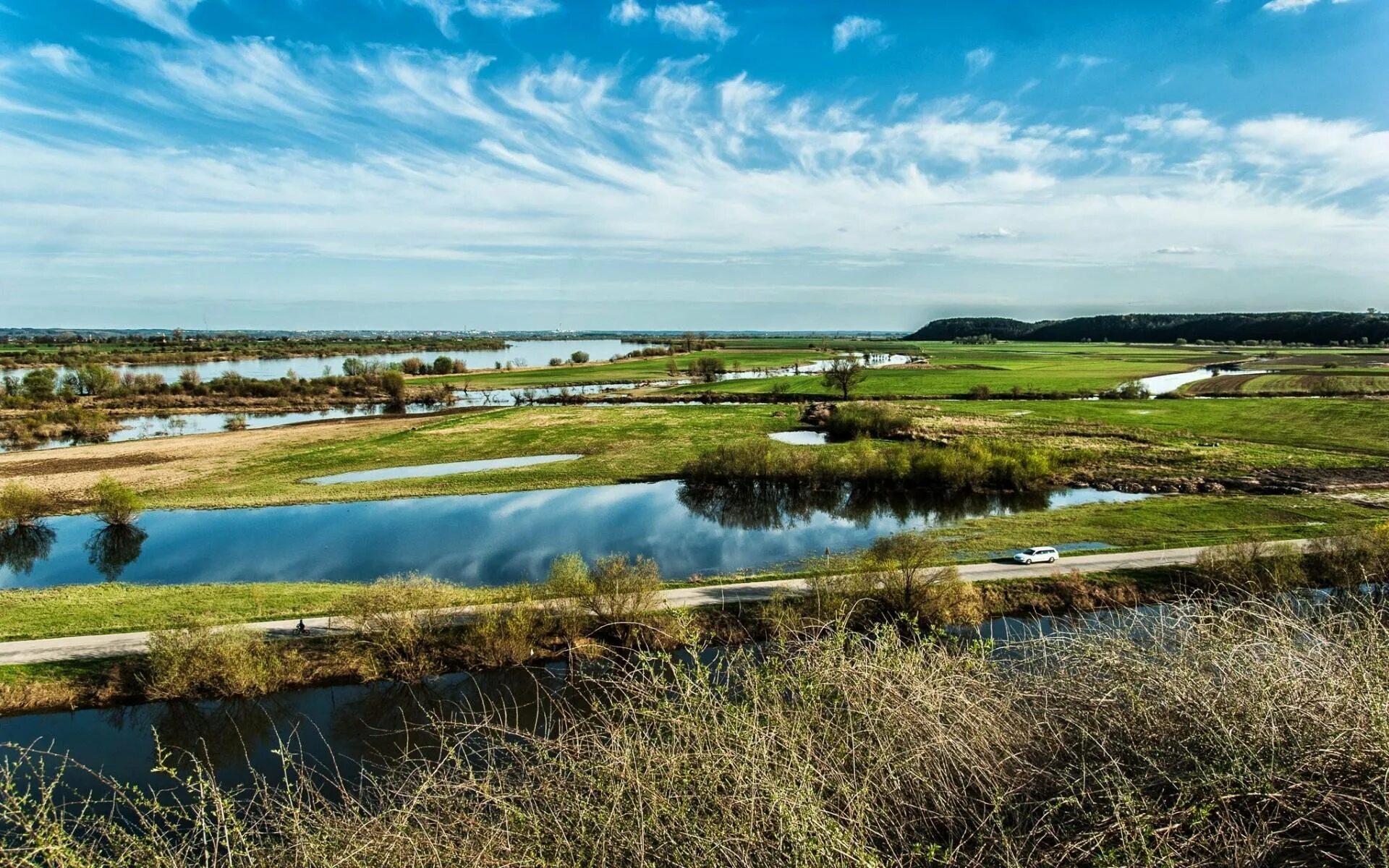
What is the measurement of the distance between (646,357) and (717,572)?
16541 cm

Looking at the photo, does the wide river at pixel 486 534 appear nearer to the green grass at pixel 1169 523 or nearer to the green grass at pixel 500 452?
the green grass at pixel 1169 523

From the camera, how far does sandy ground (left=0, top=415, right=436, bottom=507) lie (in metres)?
49.9

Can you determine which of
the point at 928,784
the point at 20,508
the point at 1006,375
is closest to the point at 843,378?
the point at 1006,375

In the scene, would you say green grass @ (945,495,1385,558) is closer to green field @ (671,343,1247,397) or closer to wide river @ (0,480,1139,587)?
wide river @ (0,480,1139,587)

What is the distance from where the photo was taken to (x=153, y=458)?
193 feet

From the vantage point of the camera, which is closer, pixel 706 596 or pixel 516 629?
pixel 516 629

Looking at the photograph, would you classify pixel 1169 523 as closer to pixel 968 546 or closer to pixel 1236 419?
pixel 968 546

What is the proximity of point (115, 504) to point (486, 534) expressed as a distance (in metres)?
21.9

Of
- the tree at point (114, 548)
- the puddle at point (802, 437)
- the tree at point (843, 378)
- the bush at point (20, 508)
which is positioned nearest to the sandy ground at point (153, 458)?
the bush at point (20, 508)

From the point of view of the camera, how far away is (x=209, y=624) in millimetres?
23078

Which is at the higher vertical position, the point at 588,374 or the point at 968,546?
the point at 588,374

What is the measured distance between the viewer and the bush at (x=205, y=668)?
830 inches

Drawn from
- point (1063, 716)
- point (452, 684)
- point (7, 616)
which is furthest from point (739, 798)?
point (7, 616)

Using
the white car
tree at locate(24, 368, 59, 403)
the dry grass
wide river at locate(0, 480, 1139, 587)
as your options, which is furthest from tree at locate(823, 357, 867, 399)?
tree at locate(24, 368, 59, 403)
